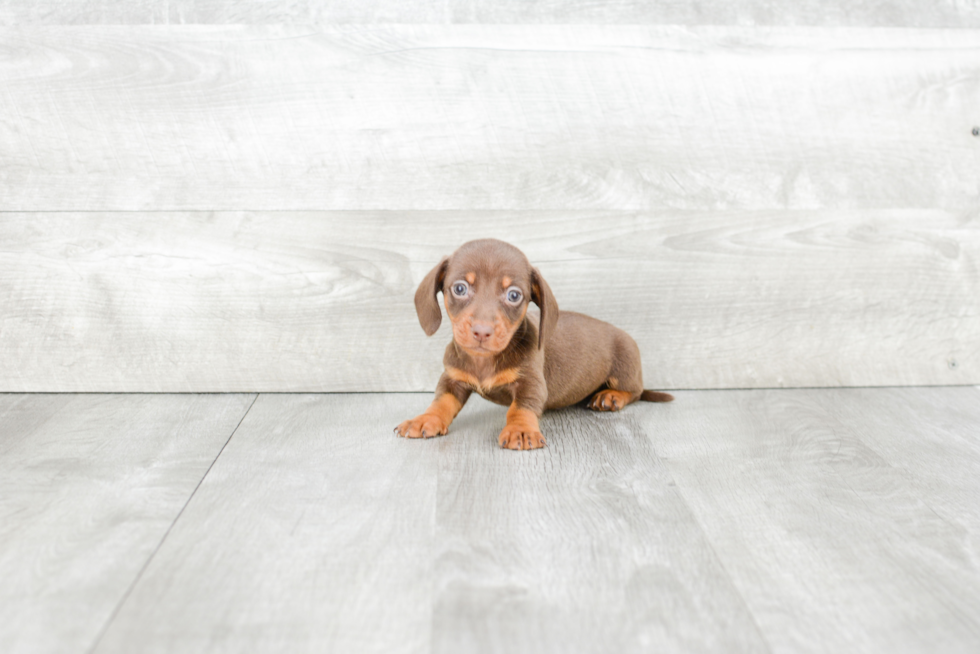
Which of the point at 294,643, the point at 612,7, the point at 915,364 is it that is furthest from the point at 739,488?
the point at 612,7

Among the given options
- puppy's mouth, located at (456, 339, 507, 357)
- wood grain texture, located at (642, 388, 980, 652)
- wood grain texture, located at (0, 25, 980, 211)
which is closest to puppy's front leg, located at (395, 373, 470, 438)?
puppy's mouth, located at (456, 339, 507, 357)

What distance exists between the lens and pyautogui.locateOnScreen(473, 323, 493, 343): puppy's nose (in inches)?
74.0

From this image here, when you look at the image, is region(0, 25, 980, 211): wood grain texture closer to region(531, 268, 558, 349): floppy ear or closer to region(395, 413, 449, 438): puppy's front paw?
region(531, 268, 558, 349): floppy ear

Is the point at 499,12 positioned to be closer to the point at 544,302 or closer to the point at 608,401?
the point at 544,302

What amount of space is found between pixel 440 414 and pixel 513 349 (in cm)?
26

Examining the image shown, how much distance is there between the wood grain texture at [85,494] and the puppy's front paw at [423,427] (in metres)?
0.47

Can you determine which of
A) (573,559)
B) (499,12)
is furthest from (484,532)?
(499,12)

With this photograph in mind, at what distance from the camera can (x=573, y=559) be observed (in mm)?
1419

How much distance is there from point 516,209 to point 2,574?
1677mm

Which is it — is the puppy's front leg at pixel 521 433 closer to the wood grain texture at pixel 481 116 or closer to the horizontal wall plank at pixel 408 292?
the horizontal wall plank at pixel 408 292

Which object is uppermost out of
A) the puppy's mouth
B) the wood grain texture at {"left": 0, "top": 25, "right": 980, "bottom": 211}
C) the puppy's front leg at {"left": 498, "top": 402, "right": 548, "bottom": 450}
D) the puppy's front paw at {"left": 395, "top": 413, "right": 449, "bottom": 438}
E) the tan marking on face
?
the wood grain texture at {"left": 0, "top": 25, "right": 980, "bottom": 211}

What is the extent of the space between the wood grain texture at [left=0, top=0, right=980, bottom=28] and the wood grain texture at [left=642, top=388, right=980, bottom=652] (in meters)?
1.20

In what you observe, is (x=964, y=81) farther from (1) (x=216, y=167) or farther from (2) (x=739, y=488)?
(1) (x=216, y=167)

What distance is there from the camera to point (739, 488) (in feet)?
5.84
